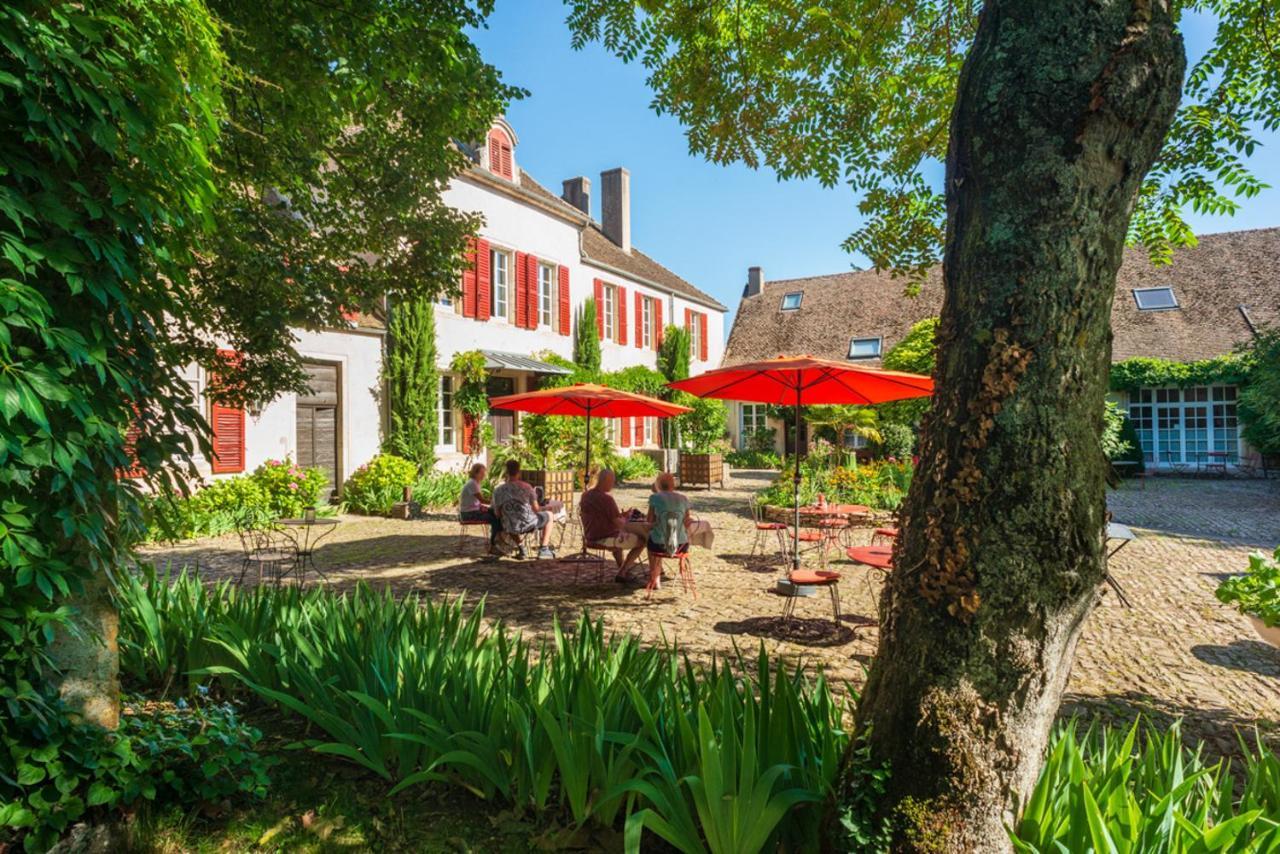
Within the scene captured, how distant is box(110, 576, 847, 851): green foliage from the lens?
235 centimetres

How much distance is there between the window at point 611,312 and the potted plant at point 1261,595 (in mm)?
18672

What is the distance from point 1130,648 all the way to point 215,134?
6.94 metres

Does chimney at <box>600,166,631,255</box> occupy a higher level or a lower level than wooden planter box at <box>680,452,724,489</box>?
higher

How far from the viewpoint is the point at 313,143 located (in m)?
5.84

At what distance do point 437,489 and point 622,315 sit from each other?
33.2 feet

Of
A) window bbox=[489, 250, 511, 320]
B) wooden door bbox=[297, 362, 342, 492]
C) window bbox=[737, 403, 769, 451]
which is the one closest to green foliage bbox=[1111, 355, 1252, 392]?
window bbox=[737, 403, 769, 451]

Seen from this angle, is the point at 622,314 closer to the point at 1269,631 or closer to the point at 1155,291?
the point at 1155,291

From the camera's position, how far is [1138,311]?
23641 millimetres

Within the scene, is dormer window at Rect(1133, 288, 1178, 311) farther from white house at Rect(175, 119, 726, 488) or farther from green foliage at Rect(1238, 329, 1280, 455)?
white house at Rect(175, 119, 726, 488)

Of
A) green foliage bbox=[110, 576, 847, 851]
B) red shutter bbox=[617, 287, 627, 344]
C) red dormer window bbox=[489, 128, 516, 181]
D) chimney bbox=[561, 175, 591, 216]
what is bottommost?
green foliage bbox=[110, 576, 847, 851]

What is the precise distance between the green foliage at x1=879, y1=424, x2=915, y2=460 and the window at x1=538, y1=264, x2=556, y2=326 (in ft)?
31.9

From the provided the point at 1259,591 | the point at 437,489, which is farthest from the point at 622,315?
the point at 1259,591

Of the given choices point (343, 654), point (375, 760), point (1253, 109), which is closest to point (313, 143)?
point (343, 654)

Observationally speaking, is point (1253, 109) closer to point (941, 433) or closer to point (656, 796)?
point (941, 433)
